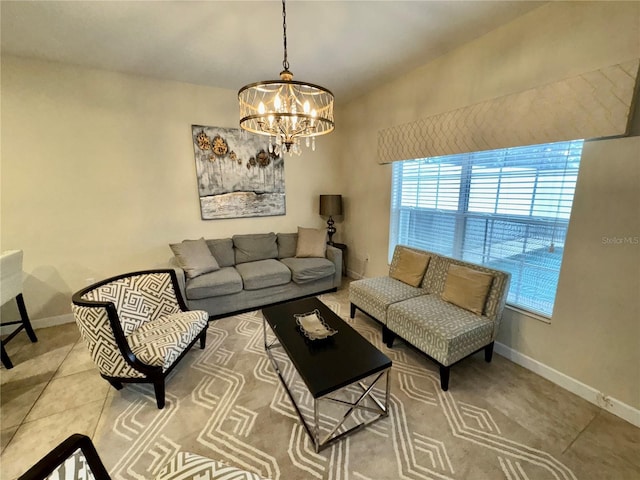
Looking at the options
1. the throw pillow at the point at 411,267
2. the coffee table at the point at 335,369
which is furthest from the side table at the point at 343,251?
the coffee table at the point at 335,369

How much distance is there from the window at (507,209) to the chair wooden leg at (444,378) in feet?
3.03

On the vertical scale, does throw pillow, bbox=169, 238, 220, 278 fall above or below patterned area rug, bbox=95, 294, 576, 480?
above

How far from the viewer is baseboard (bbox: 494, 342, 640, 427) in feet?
5.61

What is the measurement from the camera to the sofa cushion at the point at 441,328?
1909 millimetres

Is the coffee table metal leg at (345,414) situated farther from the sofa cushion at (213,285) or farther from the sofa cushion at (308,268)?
the sofa cushion at (308,268)

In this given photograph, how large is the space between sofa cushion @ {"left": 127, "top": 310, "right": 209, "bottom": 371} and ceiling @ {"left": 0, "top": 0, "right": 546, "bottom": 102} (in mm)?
2348

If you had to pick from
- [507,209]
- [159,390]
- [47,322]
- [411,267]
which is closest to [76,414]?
[159,390]

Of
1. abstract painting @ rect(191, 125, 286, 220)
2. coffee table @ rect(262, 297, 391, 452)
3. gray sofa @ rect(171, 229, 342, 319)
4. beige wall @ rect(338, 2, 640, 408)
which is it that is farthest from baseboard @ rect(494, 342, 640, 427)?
abstract painting @ rect(191, 125, 286, 220)

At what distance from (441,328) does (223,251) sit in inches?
106

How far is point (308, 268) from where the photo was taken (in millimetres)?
3369

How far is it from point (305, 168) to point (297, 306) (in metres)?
2.41

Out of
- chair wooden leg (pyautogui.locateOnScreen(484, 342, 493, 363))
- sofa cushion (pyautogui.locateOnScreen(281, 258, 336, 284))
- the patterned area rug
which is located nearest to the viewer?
the patterned area rug

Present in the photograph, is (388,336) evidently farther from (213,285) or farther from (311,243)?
(213,285)

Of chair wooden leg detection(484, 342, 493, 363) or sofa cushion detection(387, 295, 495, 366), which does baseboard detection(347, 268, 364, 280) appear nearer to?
sofa cushion detection(387, 295, 495, 366)
